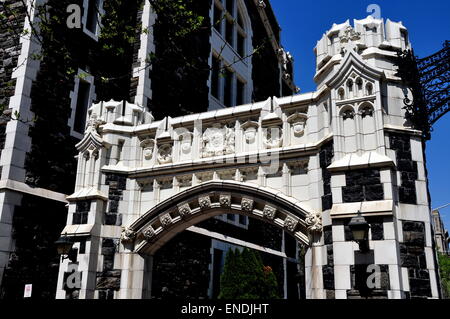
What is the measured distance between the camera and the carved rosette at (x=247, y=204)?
8773 mm

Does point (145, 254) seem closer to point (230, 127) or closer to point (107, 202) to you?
point (107, 202)

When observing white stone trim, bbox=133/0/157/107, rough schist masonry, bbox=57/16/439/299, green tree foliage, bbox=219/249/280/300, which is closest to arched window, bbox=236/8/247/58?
white stone trim, bbox=133/0/157/107

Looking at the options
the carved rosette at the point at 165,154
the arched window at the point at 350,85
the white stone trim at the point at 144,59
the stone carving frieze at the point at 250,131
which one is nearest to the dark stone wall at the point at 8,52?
the white stone trim at the point at 144,59

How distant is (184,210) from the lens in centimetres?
942

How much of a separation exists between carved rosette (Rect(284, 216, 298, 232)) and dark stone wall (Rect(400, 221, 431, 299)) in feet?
5.99

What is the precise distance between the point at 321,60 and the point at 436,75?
8.43 feet

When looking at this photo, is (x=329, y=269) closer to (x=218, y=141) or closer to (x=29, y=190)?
(x=218, y=141)

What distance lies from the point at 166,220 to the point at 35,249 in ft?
13.4

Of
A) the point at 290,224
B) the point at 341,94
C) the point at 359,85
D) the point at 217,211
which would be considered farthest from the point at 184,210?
the point at 359,85

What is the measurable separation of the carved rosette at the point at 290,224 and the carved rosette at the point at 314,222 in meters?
0.30

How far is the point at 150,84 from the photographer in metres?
14.3

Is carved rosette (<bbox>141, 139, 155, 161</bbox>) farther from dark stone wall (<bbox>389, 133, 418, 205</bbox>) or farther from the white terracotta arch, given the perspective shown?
dark stone wall (<bbox>389, 133, 418, 205</bbox>)

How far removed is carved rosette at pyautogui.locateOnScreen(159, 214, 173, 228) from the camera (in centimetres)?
950
